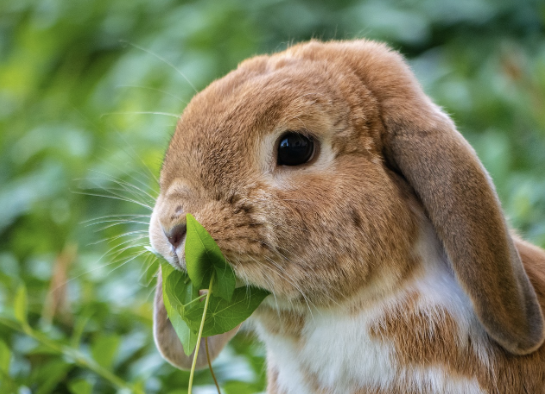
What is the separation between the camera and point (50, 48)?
18.9ft

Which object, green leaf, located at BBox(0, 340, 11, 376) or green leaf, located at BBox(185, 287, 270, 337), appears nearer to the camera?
green leaf, located at BBox(185, 287, 270, 337)

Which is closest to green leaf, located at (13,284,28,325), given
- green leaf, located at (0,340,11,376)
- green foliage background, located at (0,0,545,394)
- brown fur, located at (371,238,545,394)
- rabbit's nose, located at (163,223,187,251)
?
green foliage background, located at (0,0,545,394)

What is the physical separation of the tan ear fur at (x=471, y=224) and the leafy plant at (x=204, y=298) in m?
0.48

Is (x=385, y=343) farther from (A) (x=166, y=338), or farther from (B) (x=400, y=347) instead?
(A) (x=166, y=338)

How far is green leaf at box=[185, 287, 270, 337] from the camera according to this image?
1.73 meters

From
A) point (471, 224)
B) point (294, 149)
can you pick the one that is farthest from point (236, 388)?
point (471, 224)

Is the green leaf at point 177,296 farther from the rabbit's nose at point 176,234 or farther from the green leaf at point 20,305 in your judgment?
the green leaf at point 20,305

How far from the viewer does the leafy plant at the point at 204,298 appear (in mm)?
1667

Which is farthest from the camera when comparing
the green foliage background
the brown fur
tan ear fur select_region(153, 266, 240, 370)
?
the green foliage background

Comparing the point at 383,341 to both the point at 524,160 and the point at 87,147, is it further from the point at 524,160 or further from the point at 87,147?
the point at 87,147

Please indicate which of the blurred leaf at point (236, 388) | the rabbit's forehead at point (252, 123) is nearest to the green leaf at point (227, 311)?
the rabbit's forehead at point (252, 123)

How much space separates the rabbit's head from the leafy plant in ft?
0.14

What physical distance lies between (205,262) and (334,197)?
349mm

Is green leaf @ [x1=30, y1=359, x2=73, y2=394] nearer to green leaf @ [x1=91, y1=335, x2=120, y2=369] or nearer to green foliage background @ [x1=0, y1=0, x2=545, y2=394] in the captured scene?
green foliage background @ [x1=0, y1=0, x2=545, y2=394]
